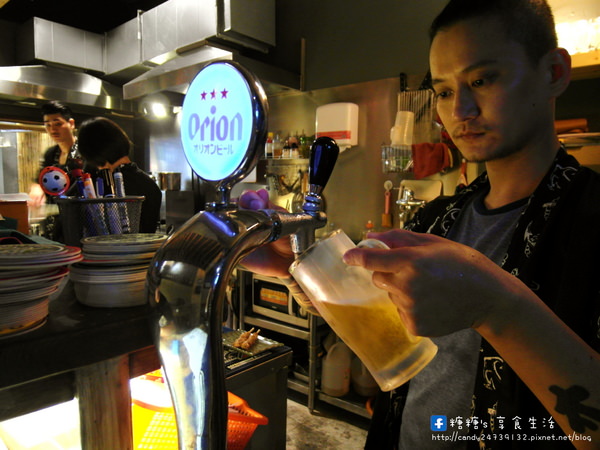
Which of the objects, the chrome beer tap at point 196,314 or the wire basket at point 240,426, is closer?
the chrome beer tap at point 196,314

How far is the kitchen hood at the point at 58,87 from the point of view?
4051 mm

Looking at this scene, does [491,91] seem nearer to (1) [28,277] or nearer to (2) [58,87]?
(1) [28,277]

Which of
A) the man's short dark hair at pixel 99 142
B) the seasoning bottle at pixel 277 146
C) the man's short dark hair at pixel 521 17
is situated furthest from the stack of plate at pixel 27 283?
the seasoning bottle at pixel 277 146

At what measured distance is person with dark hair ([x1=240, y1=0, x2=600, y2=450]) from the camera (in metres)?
0.72

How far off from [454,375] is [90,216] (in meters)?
1.12

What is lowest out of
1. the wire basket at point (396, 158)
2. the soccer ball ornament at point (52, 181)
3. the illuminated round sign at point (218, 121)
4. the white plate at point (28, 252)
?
the white plate at point (28, 252)

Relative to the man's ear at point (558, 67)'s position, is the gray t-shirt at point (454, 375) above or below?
below

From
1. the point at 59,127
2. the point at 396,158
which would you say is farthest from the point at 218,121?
the point at 59,127

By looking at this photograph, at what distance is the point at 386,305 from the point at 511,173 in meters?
0.74

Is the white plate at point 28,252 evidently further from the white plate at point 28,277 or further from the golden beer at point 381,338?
the golden beer at point 381,338

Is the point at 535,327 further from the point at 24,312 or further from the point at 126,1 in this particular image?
the point at 126,1

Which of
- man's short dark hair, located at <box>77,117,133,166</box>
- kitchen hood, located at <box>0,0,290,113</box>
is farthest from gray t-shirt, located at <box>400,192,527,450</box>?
kitchen hood, located at <box>0,0,290,113</box>

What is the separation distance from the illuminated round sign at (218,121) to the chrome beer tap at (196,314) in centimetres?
3

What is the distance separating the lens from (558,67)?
1084mm
